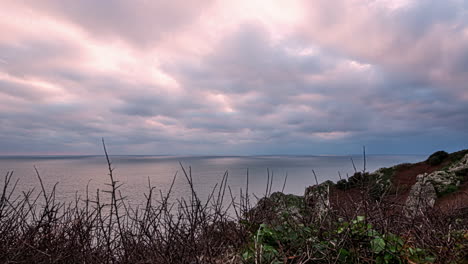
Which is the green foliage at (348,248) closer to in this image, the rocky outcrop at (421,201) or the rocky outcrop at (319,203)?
the rocky outcrop at (319,203)

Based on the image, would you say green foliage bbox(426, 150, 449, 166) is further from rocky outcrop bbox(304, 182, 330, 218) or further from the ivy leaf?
the ivy leaf

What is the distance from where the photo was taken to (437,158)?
33.1m

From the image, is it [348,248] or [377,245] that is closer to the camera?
[377,245]

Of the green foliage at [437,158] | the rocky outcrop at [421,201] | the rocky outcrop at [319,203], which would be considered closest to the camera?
the rocky outcrop at [421,201]

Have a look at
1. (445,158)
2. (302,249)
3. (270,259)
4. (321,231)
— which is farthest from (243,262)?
(445,158)

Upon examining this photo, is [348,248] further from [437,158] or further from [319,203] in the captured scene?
[437,158]

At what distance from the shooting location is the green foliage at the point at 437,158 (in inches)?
Result: 1286

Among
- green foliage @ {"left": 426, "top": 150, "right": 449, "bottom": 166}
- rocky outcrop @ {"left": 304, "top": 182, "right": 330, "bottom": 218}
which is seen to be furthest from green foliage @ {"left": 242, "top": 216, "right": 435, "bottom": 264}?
green foliage @ {"left": 426, "top": 150, "right": 449, "bottom": 166}

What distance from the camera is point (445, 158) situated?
3294 cm

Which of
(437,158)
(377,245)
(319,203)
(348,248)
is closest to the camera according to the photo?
(377,245)

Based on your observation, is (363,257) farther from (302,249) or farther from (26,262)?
(26,262)

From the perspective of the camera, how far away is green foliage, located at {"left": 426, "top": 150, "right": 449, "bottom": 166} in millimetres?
32656

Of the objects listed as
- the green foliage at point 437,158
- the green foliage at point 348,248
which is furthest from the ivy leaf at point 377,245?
the green foliage at point 437,158

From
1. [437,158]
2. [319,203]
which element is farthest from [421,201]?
[437,158]
